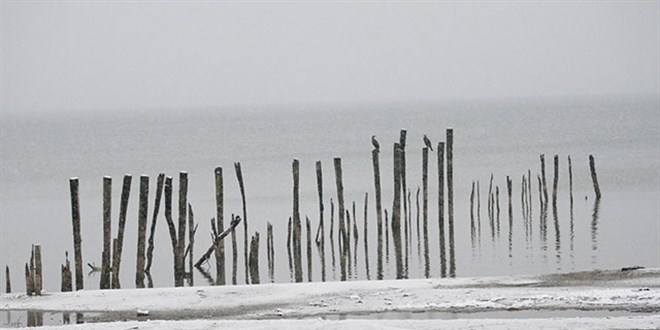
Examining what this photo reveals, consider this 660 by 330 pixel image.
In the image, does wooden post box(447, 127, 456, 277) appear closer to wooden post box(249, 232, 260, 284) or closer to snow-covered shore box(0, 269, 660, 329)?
wooden post box(249, 232, 260, 284)

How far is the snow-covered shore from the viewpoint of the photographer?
49.6 feet

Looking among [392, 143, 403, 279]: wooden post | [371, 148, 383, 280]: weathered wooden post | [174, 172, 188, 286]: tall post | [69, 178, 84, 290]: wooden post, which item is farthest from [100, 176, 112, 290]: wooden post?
[371, 148, 383, 280]: weathered wooden post

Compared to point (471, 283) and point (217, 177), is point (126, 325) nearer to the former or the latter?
point (471, 283)

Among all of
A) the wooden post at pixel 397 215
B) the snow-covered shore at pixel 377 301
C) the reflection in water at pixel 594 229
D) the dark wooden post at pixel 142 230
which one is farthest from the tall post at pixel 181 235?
the reflection in water at pixel 594 229

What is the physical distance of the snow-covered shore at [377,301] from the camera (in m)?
15.1

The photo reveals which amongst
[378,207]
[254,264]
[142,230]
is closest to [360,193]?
[378,207]

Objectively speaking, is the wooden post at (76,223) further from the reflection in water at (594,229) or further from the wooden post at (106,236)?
the reflection in water at (594,229)

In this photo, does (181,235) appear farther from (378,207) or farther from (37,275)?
(378,207)

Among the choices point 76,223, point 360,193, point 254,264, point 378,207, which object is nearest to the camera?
point 76,223

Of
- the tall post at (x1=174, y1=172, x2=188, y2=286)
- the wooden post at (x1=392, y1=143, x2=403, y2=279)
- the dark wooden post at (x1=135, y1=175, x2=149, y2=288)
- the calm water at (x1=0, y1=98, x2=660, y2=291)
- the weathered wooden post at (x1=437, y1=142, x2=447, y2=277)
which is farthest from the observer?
the calm water at (x1=0, y1=98, x2=660, y2=291)

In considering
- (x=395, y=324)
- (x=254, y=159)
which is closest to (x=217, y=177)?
(x=395, y=324)

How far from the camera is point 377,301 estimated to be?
1714 cm

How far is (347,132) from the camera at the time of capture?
418 feet

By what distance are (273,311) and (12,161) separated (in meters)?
75.6
